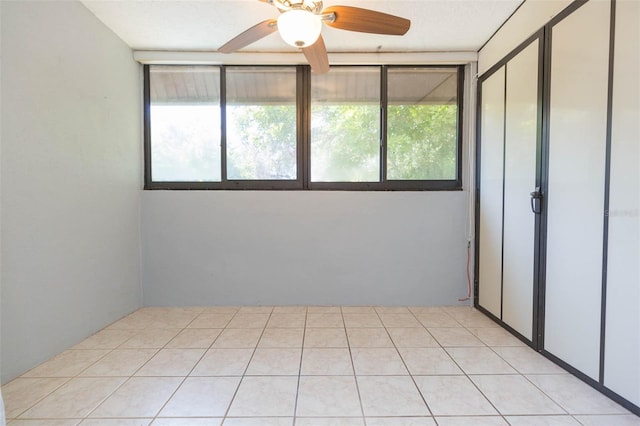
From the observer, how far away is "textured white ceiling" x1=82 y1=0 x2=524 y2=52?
229cm

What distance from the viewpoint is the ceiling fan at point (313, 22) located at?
157 cm

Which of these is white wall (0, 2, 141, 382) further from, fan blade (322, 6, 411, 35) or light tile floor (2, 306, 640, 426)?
fan blade (322, 6, 411, 35)

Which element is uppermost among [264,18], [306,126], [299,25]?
[264,18]

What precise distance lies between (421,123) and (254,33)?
202 centimetres

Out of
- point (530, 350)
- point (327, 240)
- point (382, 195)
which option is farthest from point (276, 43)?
point (530, 350)

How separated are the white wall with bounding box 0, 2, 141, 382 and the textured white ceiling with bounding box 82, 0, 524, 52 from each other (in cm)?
30

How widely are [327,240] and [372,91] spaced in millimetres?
1722

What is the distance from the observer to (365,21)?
1.75 m

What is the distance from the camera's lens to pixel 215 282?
3152 mm

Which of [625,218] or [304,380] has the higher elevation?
[625,218]

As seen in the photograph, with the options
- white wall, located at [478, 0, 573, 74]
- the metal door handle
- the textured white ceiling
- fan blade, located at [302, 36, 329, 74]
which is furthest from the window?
the metal door handle

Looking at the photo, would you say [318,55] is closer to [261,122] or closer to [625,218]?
[261,122]

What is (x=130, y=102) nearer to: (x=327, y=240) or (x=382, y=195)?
(x=327, y=240)

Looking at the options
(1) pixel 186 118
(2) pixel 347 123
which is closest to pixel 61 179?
(1) pixel 186 118
